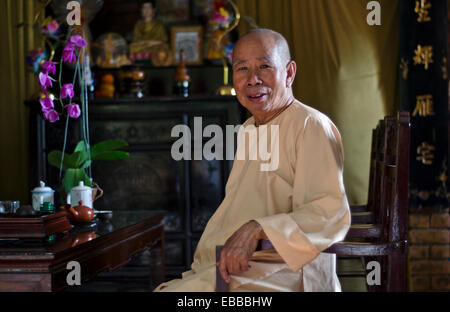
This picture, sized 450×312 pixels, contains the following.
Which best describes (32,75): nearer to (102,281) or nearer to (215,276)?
(102,281)

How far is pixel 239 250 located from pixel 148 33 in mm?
2956

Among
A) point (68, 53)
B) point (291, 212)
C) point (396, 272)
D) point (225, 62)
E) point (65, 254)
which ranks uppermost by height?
point (225, 62)

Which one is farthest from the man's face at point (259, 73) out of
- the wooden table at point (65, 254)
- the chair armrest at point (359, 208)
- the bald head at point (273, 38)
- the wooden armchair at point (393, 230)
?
the chair armrest at point (359, 208)

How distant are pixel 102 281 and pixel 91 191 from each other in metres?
1.54

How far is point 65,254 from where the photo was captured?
56.3 inches

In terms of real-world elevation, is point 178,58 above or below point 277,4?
below

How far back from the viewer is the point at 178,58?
3.90m

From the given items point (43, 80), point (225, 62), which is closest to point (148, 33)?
point (225, 62)

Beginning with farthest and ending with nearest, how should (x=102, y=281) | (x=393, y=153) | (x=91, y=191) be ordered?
(x=102, y=281) → (x=91, y=191) → (x=393, y=153)

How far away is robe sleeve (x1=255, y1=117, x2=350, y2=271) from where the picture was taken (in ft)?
4.15

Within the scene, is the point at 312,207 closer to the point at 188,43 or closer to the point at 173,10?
the point at 188,43
